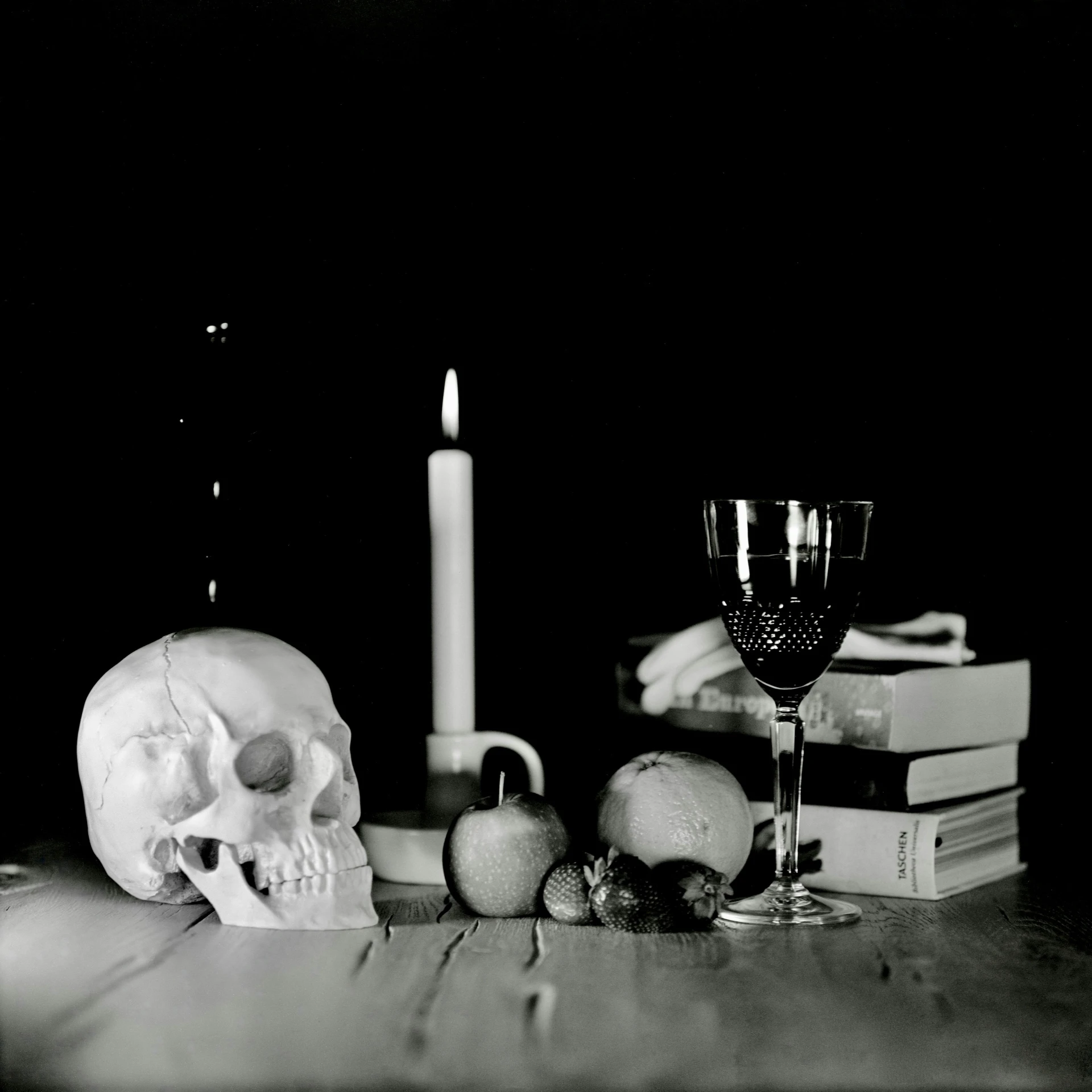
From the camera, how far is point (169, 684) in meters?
0.99

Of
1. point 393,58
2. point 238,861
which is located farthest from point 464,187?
point 238,861

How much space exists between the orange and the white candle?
0.18 meters

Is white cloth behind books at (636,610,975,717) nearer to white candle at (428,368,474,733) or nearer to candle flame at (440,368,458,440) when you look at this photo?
white candle at (428,368,474,733)

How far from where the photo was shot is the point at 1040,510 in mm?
1388

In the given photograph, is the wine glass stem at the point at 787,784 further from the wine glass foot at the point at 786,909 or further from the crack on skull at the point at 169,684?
the crack on skull at the point at 169,684

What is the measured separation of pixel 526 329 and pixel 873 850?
2.22 ft

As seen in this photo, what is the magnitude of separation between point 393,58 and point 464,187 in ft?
0.48

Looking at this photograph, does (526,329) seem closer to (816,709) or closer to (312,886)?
(816,709)

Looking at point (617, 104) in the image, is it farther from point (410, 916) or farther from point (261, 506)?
point (410, 916)

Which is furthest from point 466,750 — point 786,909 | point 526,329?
point 526,329

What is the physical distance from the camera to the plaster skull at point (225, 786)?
37.8 inches

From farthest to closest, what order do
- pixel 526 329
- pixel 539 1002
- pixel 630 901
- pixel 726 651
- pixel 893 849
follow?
1. pixel 526 329
2. pixel 726 651
3. pixel 893 849
4. pixel 630 901
5. pixel 539 1002

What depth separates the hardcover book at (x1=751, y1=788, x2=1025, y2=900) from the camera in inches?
40.8

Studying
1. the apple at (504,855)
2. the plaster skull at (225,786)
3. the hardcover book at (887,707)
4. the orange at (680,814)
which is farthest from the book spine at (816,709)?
the plaster skull at (225,786)
